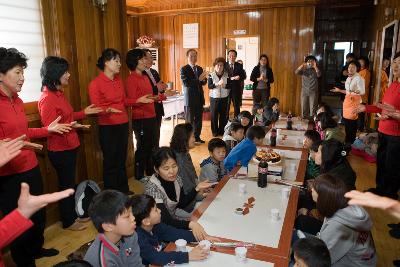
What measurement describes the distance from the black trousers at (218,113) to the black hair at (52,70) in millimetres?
3969

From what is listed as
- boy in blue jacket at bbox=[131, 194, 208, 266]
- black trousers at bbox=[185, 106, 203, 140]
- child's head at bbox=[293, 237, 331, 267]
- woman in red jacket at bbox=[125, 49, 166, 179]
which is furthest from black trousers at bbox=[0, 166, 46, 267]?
black trousers at bbox=[185, 106, 203, 140]

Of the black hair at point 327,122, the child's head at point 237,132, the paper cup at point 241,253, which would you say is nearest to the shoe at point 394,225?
the black hair at point 327,122

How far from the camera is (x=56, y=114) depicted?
280 centimetres

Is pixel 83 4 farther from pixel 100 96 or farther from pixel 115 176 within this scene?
pixel 115 176

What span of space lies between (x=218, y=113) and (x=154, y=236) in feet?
15.9

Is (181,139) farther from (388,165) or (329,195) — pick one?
(388,165)

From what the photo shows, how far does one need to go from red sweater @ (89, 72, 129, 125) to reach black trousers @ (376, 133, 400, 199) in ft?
9.06

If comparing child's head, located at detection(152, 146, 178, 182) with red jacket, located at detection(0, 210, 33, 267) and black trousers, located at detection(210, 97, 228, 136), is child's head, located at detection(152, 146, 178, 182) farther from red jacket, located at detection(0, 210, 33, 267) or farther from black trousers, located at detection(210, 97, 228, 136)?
black trousers, located at detection(210, 97, 228, 136)

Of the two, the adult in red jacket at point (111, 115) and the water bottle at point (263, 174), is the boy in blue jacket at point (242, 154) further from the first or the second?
the adult in red jacket at point (111, 115)

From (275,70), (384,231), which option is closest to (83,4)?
(384,231)

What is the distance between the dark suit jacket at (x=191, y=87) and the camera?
5957 millimetres

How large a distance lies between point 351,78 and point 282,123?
52.5 inches

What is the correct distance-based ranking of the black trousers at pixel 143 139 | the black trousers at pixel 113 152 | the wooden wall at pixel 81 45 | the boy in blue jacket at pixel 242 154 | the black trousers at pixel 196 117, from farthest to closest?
the black trousers at pixel 196 117, the black trousers at pixel 143 139, the black trousers at pixel 113 152, the wooden wall at pixel 81 45, the boy in blue jacket at pixel 242 154

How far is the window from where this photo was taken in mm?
2880
